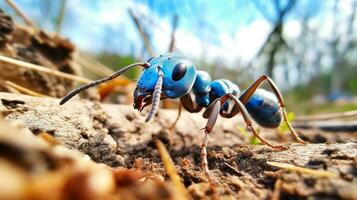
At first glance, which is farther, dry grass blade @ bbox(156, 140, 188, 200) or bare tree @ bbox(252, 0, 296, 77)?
bare tree @ bbox(252, 0, 296, 77)

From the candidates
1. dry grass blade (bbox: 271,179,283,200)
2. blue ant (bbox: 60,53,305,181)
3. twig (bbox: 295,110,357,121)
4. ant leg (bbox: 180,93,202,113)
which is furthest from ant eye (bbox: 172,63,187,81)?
twig (bbox: 295,110,357,121)

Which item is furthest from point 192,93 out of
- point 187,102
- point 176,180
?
point 176,180

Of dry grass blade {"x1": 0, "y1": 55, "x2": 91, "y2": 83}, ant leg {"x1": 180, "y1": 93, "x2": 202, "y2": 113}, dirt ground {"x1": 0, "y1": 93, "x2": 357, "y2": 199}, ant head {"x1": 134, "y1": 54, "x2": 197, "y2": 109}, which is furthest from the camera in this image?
ant leg {"x1": 180, "y1": 93, "x2": 202, "y2": 113}

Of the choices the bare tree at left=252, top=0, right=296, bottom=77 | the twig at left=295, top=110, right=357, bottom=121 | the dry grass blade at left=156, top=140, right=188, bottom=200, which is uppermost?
the bare tree at left=252, top=0, right=296, bottom=77

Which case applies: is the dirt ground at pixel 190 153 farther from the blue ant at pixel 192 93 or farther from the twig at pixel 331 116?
the twig at pixel 331 116

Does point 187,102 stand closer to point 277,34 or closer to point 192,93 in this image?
point 192,93

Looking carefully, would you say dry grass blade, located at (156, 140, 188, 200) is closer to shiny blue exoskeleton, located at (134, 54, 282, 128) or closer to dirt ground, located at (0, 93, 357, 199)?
dirt ground, located at (0, 93, 357, 199)

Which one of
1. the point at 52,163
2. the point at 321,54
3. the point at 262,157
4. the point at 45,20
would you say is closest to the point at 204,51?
the point at 45,20

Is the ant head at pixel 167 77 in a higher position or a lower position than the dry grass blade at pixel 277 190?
higher

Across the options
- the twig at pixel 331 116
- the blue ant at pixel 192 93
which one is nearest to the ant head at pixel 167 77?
the blue ant at pixel 192 93
